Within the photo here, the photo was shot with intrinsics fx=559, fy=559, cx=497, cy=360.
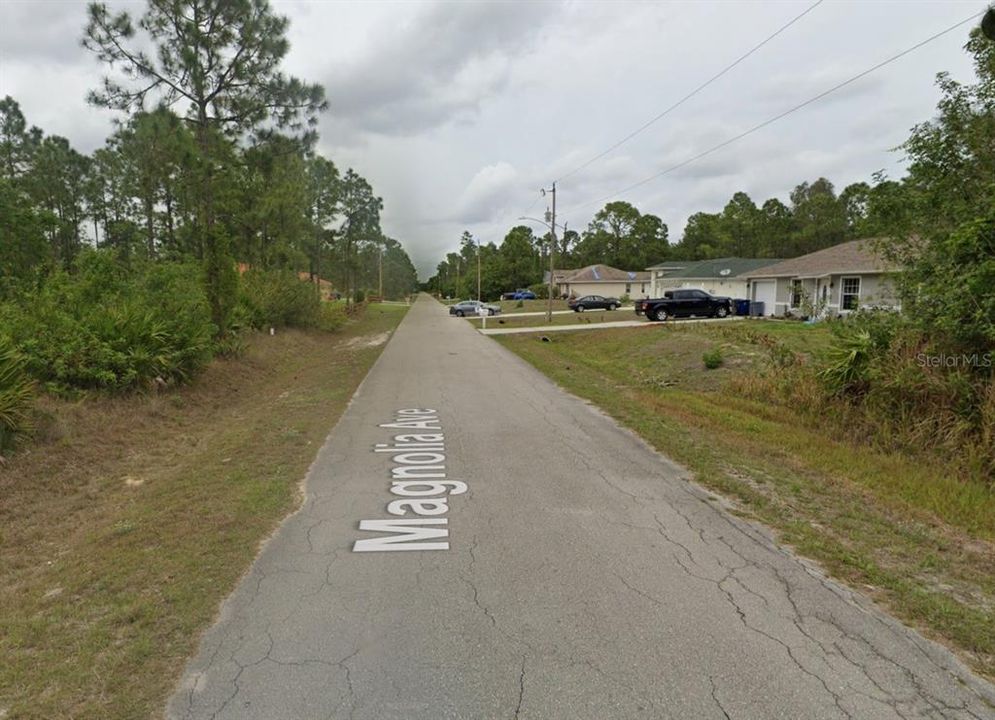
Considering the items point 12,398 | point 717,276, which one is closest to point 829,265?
point 717,276

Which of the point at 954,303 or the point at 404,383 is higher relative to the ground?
the point at 954,303

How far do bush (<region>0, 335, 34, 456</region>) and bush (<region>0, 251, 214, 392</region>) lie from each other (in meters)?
0.85

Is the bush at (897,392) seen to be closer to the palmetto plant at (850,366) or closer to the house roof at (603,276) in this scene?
the palmetto plant at (850,366)

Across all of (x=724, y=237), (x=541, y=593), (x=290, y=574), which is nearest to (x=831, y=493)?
(x=541, y=593)

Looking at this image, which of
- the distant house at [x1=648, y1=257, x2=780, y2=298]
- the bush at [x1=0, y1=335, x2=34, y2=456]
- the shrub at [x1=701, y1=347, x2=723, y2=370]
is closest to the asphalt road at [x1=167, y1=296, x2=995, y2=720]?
the bush at [x1=0, y1=335, x2=34, y2=456]

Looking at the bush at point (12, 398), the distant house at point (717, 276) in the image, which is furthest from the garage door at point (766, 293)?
the bush at point (12, 398)

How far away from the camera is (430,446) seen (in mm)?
7203

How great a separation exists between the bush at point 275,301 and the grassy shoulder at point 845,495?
12.8m

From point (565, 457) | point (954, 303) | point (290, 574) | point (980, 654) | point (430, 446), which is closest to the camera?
point (980, 654)

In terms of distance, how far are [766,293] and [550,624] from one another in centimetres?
3382

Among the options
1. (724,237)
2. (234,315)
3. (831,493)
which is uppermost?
(724,237)

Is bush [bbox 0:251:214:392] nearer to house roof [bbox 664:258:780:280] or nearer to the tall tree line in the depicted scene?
the tall tree line

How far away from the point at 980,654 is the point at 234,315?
18.1m

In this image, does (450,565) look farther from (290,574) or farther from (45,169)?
(45,169)
